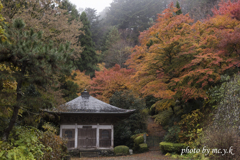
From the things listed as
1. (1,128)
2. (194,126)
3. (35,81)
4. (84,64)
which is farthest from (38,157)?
(84,64)

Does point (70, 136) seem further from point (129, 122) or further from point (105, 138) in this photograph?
point (129, 122)

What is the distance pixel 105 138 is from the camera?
48.9 feet

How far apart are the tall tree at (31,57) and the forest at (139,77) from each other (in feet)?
0.08

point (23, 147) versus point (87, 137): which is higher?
point (23, 147)

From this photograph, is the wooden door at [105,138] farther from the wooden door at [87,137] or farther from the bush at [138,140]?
the bush at [138,140]

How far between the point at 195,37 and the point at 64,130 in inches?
439

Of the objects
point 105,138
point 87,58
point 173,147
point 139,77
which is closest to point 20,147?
point 139,77

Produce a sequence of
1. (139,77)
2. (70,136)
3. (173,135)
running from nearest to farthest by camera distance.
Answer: (173,135) → (139,77) → (70,136)

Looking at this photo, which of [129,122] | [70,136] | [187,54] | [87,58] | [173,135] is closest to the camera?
[187,54]

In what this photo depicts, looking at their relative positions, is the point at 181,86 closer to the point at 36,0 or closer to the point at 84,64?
the point at 36,0

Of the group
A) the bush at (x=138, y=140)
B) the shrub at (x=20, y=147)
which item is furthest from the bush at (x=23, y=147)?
the bush at (x=138, y=140)

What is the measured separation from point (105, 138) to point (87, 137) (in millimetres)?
1374

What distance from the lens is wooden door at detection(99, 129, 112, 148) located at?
14.7 meters

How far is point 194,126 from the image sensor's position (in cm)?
1134
